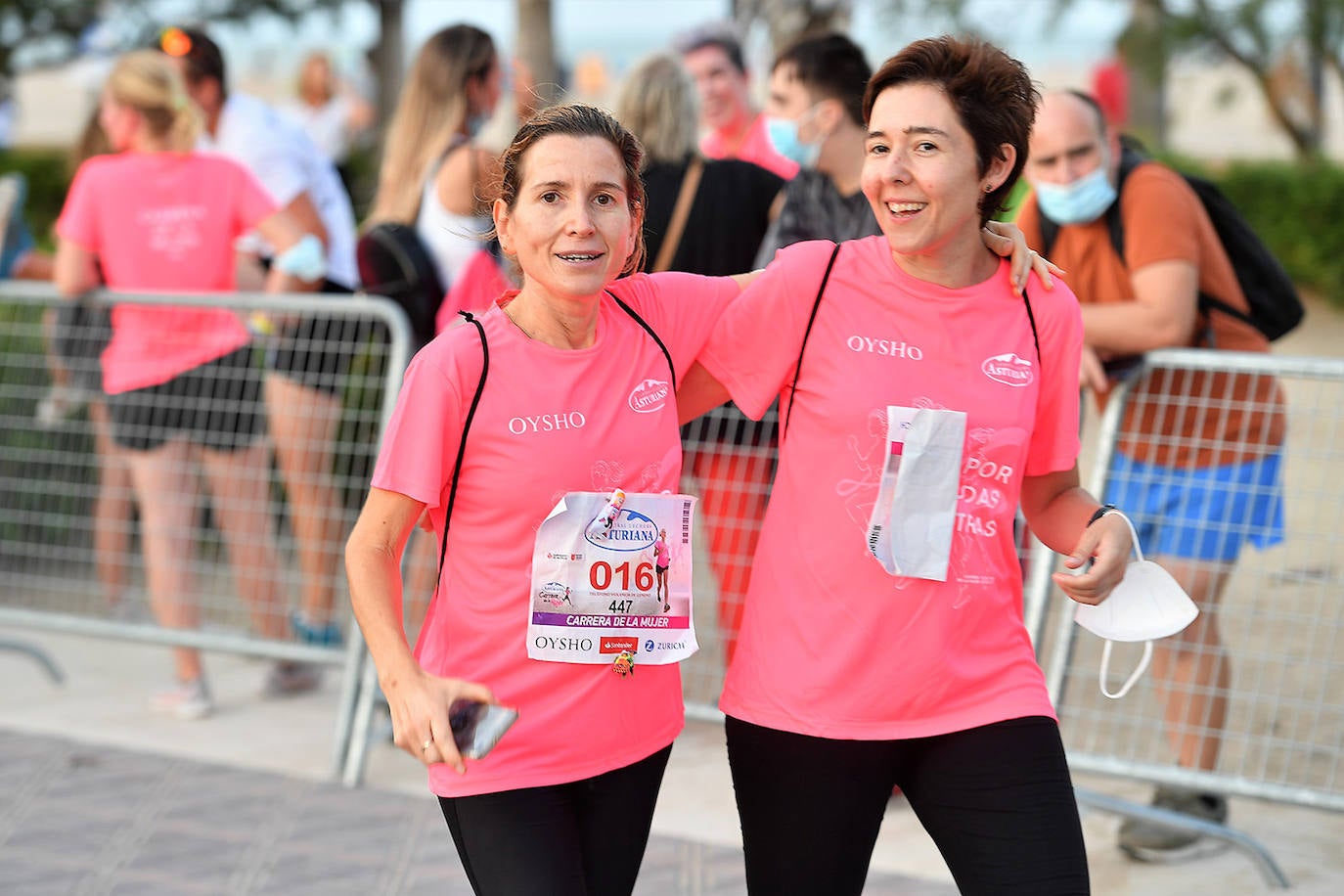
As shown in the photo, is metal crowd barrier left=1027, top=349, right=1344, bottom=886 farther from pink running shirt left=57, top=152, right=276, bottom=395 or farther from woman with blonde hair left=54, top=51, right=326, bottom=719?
pink running shirt left=57, top=152, right=276, bottom=395

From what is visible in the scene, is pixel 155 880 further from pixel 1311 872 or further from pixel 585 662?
pixel 1311 872

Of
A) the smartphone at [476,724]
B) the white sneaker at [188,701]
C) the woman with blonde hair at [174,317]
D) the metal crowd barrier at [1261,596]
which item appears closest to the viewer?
the smartphone at [476,724]

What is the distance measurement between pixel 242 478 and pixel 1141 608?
3.70m

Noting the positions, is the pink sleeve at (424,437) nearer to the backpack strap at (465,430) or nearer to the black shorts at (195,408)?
the backpack strap at (465,430)

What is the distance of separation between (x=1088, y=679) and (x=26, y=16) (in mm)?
17972

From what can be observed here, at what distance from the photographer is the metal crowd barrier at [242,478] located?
5340 millimetres

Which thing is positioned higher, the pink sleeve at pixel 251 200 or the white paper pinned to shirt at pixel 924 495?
the pink sleeve at pixel 251 200

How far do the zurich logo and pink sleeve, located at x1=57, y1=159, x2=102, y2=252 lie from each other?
356cm

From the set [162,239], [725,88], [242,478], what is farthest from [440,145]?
[725,88]

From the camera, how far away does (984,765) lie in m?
2.66

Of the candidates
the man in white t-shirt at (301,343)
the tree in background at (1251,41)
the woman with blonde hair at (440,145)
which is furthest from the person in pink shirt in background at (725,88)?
the tree in background at (1251,41)

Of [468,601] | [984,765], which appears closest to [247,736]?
[468,601]

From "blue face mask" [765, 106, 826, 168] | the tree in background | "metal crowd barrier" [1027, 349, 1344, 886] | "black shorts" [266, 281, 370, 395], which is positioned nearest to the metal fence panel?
"metal crowd barrier" [1027, 349, 1344, 886]

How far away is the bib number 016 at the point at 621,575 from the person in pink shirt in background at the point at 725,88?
13.1 ft
